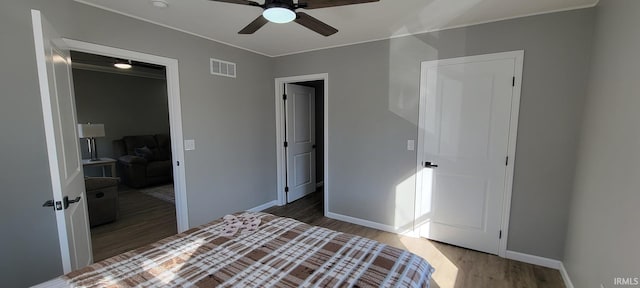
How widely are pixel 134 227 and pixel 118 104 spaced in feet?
11.3

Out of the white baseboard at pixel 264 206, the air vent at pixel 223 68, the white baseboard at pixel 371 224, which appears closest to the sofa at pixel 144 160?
the white baseboard at pixel 264 206

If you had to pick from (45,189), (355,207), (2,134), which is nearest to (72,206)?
(45,189)

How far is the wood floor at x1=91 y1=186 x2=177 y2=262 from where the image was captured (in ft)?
9.25

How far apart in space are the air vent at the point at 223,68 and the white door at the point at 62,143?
1328 mm

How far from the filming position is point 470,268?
94.8 inches

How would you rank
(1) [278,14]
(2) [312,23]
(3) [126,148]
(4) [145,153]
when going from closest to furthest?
(1) [278,14]
(2) [312,23]
(4) [145,153]
(3) [126,148]

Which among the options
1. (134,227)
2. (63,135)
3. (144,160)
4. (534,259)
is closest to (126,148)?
(144,160)

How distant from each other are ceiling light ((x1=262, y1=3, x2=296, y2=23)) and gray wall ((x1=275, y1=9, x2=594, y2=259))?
1726 mm

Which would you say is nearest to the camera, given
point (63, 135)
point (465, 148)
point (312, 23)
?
point (63, 135)

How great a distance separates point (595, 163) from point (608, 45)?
816mm

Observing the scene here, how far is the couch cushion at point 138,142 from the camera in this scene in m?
5.46

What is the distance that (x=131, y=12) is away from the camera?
2326 millimetres

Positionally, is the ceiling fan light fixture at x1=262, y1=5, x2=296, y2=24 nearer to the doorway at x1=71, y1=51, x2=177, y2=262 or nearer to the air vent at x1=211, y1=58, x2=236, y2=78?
the air vent at x1=211, y1=58, x2=236, y2=78

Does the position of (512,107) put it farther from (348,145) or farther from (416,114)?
(348,145)
